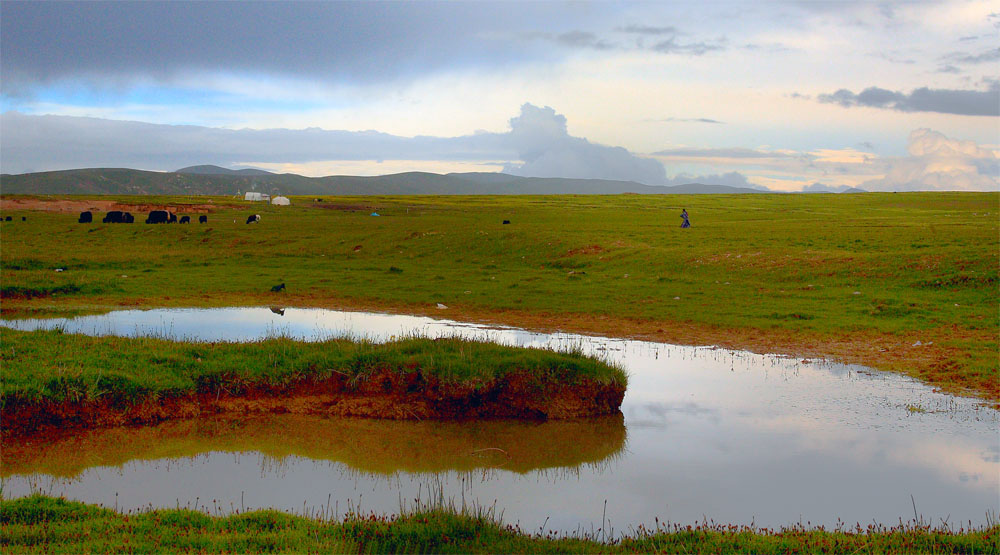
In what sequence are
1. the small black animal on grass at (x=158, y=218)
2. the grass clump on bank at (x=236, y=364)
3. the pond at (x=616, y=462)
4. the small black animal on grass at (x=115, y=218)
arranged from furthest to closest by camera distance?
the small black animal on grass at (x=115, y=218)
the small black animal on grass at (x=158, y=218)
the grass clump on bank at (x=236, y=364)
the pond at (x=616, y=462)

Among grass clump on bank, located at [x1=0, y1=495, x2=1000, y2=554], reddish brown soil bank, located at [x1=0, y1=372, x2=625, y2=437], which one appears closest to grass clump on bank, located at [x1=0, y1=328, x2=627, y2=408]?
reddish brown soil bank, located at [x1=0, y1=372, x2=625, y2=437]

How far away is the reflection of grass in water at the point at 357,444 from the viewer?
11.0m

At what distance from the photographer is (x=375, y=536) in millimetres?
7605

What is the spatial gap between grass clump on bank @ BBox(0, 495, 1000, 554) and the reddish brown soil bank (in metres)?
5.28

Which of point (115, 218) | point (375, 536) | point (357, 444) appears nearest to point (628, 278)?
point (357, 444)

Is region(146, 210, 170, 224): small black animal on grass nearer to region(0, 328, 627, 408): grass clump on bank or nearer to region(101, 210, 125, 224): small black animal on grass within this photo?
region(101, 210, 125, 224): small black animal on grass

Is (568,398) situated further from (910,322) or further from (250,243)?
(250,243)

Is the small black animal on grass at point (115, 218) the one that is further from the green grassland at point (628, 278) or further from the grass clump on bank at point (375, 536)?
the grass clump on bank at point (375, 536)

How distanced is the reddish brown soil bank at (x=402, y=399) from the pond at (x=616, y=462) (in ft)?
1.44

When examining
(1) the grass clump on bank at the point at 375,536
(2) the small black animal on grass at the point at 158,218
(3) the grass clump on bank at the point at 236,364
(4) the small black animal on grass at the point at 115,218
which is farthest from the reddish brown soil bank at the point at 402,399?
(4) the small black animal on grass at the point at 115,218

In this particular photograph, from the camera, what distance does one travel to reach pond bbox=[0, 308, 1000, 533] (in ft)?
30.7

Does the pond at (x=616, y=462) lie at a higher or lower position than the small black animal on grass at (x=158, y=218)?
lower

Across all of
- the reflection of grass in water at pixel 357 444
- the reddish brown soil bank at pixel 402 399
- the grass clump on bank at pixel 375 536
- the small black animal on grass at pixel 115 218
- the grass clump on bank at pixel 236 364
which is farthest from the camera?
the small black animal on grass at pixel 115 218

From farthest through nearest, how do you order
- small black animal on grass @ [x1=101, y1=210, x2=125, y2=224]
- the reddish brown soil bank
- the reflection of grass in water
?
small black animal on grass @ [x1=101, y1=210, x2=125, y2=224], the reddish brown soil bank, the reflection of grass in water
